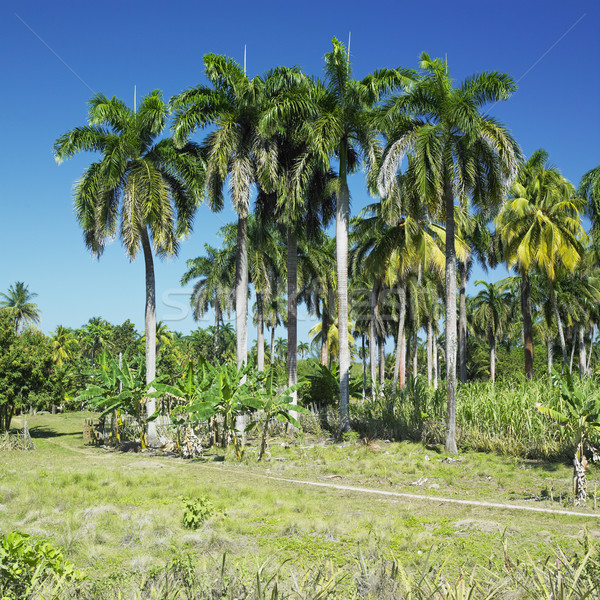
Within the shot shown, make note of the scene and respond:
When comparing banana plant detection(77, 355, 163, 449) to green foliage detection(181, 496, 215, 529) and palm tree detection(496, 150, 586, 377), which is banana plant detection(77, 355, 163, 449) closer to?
green foliage detection(181, 496, 215, 529)

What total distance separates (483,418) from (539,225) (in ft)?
43.4

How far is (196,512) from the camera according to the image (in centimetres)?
945

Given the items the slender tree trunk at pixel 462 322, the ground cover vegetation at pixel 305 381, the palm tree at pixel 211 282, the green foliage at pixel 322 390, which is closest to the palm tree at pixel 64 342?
the palm tree at pixel 211 282

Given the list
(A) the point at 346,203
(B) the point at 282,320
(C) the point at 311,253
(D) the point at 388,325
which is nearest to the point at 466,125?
(A) the point at 346,203

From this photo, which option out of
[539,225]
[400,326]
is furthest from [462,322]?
[539,225]

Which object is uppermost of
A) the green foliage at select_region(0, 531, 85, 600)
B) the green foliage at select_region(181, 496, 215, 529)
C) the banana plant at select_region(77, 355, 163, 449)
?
the banana plant at select_region(77, 355, 163, 449)

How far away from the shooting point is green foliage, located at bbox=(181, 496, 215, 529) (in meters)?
9.21

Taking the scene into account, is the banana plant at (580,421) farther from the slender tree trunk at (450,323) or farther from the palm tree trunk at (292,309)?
the palm tree trunk at (292,309)

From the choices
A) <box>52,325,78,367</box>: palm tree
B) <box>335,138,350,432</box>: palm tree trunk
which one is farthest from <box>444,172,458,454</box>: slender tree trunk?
<box>52,325,78,367</box>: palm tree

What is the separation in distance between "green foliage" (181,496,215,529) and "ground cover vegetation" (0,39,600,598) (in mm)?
29

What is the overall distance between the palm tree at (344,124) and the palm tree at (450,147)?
10.5 feet

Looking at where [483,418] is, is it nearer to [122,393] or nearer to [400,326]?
[122,393]

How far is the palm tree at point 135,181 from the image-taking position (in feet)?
72.8

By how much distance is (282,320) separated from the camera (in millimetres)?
56438
